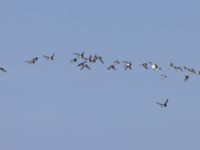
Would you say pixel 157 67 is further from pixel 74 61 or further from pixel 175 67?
pixel 74 61

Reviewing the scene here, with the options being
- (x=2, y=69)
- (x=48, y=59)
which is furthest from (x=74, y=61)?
(x=2, y=69)

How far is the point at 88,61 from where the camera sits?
554 feet

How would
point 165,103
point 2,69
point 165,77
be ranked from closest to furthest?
point 2,69 < point 165,77 < point 165,103

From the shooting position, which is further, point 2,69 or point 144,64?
point 144,64

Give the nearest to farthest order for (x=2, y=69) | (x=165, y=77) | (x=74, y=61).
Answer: (x=2, y=69)
(x=74, y=61)
(x=165, y=77)

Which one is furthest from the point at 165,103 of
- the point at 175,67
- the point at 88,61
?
the point at 88,61

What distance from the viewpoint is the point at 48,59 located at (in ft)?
545

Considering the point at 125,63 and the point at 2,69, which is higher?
the point at 125,63

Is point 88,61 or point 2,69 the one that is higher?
point 88,61

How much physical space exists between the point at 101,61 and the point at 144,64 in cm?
1405

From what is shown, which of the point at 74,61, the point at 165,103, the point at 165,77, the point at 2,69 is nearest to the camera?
the point at 2,69

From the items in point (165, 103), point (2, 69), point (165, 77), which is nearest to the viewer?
point (2, 69)

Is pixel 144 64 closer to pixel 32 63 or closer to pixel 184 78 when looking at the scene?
pixel 184 78

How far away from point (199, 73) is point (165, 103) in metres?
16.4
